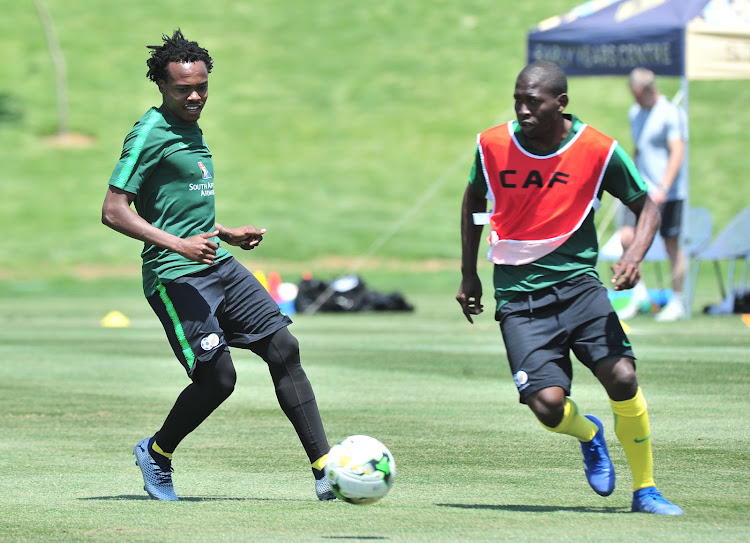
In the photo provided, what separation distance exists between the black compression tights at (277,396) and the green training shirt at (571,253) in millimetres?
1100

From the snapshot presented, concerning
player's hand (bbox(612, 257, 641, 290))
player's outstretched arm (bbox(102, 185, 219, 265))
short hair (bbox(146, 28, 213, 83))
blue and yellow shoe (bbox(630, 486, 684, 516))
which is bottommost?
blue and yellow shoe (bbox(630, 486, 684, 516))

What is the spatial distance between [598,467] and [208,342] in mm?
1959

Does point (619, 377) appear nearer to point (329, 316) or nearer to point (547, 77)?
point (547, 77)

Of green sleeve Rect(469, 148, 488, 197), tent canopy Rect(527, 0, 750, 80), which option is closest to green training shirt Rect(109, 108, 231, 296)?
green sleeve Rect(469, 148, 488, 197)

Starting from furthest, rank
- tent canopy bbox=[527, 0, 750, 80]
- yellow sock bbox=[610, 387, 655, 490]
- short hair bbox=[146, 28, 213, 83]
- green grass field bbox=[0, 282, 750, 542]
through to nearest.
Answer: tent canopy bbox=[527, 0, 750, 80] → short hair bbox=[146, 28, 213, 83] → yellow sock bbox=[610, 387, 655, 490] → green grass field bbox=[0, 282, 750, 542]

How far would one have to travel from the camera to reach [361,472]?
5.92m

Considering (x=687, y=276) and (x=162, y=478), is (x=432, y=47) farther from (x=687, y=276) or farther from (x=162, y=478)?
(x=162, y=478)

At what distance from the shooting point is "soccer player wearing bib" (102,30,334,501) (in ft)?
21.5

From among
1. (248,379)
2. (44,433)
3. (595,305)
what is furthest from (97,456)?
(248,379)

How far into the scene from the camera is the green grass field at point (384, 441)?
5.72 metres

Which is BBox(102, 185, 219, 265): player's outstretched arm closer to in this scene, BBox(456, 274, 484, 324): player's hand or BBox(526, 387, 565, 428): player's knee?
BBox(456, 274, 484, 324): player's hand

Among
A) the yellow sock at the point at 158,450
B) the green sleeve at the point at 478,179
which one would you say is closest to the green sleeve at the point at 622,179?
the green sleeve at the point at 478,179

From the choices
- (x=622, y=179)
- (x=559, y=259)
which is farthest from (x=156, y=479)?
(x=622, y=179)

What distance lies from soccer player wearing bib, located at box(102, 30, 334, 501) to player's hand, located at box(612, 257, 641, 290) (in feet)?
5.28
